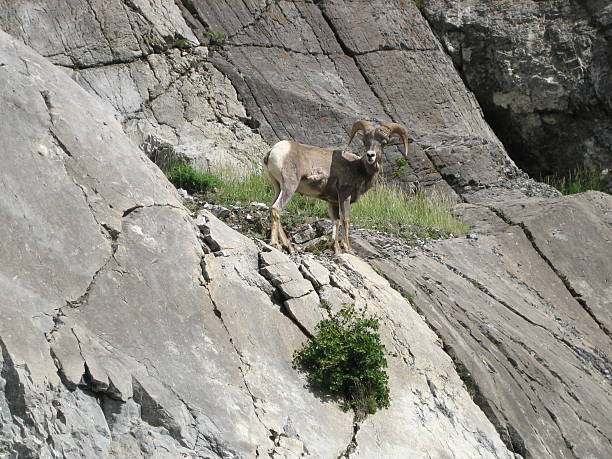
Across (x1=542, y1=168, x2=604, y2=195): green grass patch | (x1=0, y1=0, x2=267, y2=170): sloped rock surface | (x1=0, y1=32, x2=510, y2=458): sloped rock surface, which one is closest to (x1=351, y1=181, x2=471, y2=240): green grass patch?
(x1=0, y1=0, x2=267, y2=170): sloped rock surface

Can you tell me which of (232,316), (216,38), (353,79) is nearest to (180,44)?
(216,38)

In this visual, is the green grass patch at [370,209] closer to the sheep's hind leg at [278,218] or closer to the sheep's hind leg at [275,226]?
the sheep's hind leg at [278,218]

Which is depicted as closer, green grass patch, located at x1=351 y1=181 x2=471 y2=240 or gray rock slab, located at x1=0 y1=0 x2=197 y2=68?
green grass patch, located at x1=351 y1=181 x2=471 y2=240

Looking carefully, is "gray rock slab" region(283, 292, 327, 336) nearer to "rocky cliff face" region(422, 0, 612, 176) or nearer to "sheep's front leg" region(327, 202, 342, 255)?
"sheep's front leg" region(327, 202, 342, 255)

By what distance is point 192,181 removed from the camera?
13180mm

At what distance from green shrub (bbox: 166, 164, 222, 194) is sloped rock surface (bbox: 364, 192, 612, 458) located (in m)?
3.47

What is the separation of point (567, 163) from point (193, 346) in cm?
1375

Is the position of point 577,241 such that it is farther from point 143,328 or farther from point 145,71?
point 145,71

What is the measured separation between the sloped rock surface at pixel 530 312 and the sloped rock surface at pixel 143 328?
0.54 meters

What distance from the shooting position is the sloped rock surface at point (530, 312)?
9.14m

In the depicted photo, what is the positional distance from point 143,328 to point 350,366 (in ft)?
6.31

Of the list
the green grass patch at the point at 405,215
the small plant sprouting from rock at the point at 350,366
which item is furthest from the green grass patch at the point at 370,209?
the small plant sprouting from rock at the point at 350,366

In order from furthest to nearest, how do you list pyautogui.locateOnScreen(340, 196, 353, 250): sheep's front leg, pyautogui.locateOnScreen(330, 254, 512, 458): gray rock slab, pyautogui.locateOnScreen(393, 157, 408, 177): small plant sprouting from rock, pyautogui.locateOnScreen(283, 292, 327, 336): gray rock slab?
1. pyautogui.locateOnScreen(393, 157, 408, 177): small plant sprouting from rock
2. pyautogui.locateOnScreen(340, 196, 353, 250): sheep's front leg
3. pyautogui.locateOnScreen(283, 292, 327, 336): gray rock slab
4. pyautogui.locateOnScreen(330, 254, 512, 458): gray rock slab

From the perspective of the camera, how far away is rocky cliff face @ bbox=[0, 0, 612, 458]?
6.45 metres
